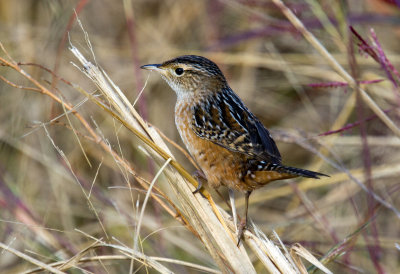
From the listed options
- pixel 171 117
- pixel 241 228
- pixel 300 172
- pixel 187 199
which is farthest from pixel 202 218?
pixel 171 117

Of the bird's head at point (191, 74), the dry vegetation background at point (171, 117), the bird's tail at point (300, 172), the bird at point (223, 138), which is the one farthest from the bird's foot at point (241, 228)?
the dry vegetation background at point (171, 117)

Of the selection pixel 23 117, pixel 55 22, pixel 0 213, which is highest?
pixel 55 22

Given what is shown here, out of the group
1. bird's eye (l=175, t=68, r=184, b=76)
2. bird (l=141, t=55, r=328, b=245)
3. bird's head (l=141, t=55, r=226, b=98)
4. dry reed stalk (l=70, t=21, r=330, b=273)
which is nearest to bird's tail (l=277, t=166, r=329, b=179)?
bird (l=141, t=55, r=328, b=245)

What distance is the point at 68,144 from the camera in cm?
543

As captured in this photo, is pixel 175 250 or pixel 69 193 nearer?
pixel 175 250

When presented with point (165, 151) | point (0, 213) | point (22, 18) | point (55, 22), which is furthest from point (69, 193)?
point (165, 151)

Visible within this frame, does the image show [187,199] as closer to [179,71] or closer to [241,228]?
[241,228]

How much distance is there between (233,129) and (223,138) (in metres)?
0.10

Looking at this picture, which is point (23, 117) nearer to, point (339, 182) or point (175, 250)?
point (175, 250)

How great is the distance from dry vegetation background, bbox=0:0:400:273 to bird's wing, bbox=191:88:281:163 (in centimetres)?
61

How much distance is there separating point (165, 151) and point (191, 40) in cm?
372

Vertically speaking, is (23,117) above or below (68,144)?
above

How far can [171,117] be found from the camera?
582 cm

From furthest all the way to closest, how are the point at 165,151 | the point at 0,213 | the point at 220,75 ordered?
the point at 0,213
the point at 220,75
the point at 165,151
